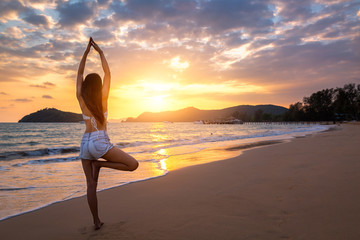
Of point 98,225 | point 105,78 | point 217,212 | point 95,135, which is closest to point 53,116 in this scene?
point 105,78

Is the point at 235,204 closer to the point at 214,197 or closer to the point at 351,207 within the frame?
the point at 214,197

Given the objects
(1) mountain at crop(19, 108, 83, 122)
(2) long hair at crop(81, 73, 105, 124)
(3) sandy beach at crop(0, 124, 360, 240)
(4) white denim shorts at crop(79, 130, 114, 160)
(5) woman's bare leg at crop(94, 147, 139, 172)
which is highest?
(1) mountain at crop(19, 108, 83, 122)

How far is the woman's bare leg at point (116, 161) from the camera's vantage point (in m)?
3.18

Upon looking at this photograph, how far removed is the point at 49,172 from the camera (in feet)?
26.3

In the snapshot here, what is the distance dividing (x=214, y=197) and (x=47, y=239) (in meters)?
→ 2.73

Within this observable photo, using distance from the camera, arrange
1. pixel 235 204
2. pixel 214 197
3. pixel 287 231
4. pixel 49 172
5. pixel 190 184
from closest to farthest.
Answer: pixel 287 231, pixel 235 204, pixel 214 197, pixel 190 184, pixel 49 172

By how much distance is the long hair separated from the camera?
10.0 ft

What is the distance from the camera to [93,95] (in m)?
3.07

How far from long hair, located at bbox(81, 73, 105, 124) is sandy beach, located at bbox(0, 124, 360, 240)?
1604 millimetres

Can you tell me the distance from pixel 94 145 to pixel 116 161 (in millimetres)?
394

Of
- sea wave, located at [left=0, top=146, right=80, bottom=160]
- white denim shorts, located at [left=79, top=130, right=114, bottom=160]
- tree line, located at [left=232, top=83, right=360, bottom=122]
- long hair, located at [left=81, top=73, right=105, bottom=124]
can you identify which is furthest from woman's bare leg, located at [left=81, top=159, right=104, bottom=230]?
tree line, located at [left=232, top=83, right=360, bottom=122]

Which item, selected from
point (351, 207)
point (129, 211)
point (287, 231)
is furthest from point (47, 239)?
point (351, 207)

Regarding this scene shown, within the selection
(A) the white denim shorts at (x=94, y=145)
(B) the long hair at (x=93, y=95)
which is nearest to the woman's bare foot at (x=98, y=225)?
(A) the white denim shorts at (x=94, y=145)

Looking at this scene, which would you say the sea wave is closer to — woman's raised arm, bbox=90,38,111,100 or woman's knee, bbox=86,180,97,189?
woman's knee, bbox=86,180,97,189
